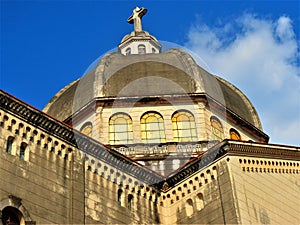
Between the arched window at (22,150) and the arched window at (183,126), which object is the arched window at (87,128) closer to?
the arched window at (183,126)

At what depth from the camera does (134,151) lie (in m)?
28.8

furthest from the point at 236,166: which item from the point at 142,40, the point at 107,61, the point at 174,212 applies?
the point at 142,40

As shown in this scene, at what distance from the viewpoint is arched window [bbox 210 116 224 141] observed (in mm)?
30200

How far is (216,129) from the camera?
100 ft

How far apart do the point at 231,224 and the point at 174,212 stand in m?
3.87

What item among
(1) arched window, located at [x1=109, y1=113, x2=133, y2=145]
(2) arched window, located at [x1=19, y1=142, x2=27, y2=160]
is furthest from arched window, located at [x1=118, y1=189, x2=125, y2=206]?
(1) arched window, located at [x1=109, y1=113, x2=133, y2=145]

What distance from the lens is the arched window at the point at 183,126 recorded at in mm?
29672

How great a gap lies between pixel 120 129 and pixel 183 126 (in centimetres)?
343

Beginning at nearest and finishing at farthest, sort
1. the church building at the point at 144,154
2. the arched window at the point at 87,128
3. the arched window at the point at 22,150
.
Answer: the arched window at the point at 22,150 < the church building at the point at 144,154 < the arched window at the point at 87,128

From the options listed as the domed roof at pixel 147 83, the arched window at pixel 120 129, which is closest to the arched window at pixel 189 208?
the arched window at pixel 120 129

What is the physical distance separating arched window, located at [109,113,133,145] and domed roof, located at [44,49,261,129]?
1376mm

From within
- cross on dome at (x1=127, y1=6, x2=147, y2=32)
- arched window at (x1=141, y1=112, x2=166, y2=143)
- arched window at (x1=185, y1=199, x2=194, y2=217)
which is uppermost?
cross on dome at (x1=127, y1=6, x2=147, y2=32)

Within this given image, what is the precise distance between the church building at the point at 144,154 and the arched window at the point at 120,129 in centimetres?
6

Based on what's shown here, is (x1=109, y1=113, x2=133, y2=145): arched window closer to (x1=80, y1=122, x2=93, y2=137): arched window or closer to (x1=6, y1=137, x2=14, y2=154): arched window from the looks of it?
(x1=80, y1=122, x2=93, y2=137): arched window
